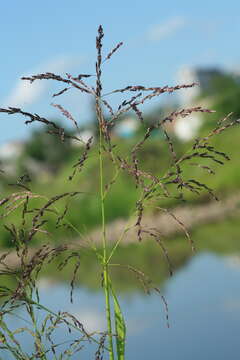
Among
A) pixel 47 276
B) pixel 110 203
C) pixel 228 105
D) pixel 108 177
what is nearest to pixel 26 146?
pixel 228 105

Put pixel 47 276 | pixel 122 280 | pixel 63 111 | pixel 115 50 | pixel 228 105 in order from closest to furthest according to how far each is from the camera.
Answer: pixel 115 50, pixel 63 111, pixel 122 280, pixel 47 276, pixel 228 105

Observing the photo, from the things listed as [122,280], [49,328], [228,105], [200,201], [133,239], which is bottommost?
[49,328]

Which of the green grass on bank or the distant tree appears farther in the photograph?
the distant tree

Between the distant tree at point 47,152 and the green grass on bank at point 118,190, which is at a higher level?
the distant tree at point 47,152

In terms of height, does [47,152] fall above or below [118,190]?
above

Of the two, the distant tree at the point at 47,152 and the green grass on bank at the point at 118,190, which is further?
the distant tree at the point at 47,152

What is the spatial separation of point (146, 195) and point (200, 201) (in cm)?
929

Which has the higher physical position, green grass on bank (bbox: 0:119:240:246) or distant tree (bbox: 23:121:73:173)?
distant tree (bbox: 23:121:73:173)

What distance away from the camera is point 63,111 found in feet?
6.26

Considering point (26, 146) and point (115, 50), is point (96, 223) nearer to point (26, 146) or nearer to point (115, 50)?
point (115, 50)

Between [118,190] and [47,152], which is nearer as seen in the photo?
[118,190]

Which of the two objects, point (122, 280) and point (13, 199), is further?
point (122, 280)

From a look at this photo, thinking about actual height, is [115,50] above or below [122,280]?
below

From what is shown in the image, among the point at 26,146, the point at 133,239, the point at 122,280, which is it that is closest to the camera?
the point at 122,280
